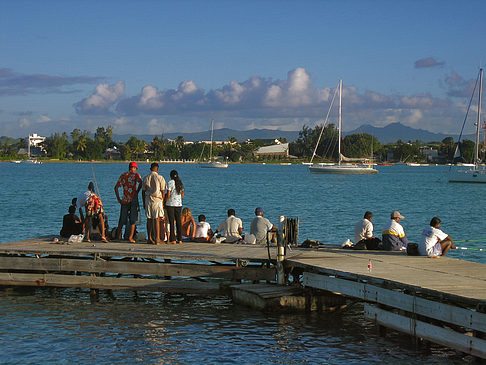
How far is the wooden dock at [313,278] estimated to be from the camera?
34.9 ft

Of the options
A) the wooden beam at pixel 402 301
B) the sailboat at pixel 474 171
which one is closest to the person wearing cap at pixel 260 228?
the wooden beam at pixel 402 301

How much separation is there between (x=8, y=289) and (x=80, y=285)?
209cm

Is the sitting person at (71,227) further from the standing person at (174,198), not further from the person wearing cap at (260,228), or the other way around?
the person wearing cap at (260,228)

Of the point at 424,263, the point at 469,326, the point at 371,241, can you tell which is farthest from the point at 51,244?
the point at 469,326

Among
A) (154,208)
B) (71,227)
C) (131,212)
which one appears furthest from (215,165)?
(154,208)

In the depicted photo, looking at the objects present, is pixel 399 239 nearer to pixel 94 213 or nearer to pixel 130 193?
pixel 130 193

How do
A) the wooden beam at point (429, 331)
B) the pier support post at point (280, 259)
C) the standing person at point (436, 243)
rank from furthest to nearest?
the standing person at point (436, 243) < the pier support post at point (280, 259) < the wooden beam at point (429, 331)

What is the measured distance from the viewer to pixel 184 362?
36.0ft

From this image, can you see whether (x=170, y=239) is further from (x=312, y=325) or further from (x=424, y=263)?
(x=424, y=263)

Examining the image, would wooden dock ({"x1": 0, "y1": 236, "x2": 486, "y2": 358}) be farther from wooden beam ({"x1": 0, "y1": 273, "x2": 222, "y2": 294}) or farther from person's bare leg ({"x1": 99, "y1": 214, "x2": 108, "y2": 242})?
person's bare leg ({"x1": 99, "y1": 214, "x2": 108, "y2": 242})

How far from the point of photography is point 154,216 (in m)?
16.0

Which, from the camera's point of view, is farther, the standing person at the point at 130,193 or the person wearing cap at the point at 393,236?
A: the standing person at the point at 130,193

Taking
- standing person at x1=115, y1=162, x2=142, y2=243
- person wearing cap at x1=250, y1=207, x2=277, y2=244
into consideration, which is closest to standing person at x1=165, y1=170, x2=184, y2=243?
standing person at x1=115, y1=162, x2=142, y2=243

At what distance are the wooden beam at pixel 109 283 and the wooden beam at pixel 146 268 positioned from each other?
224mm
